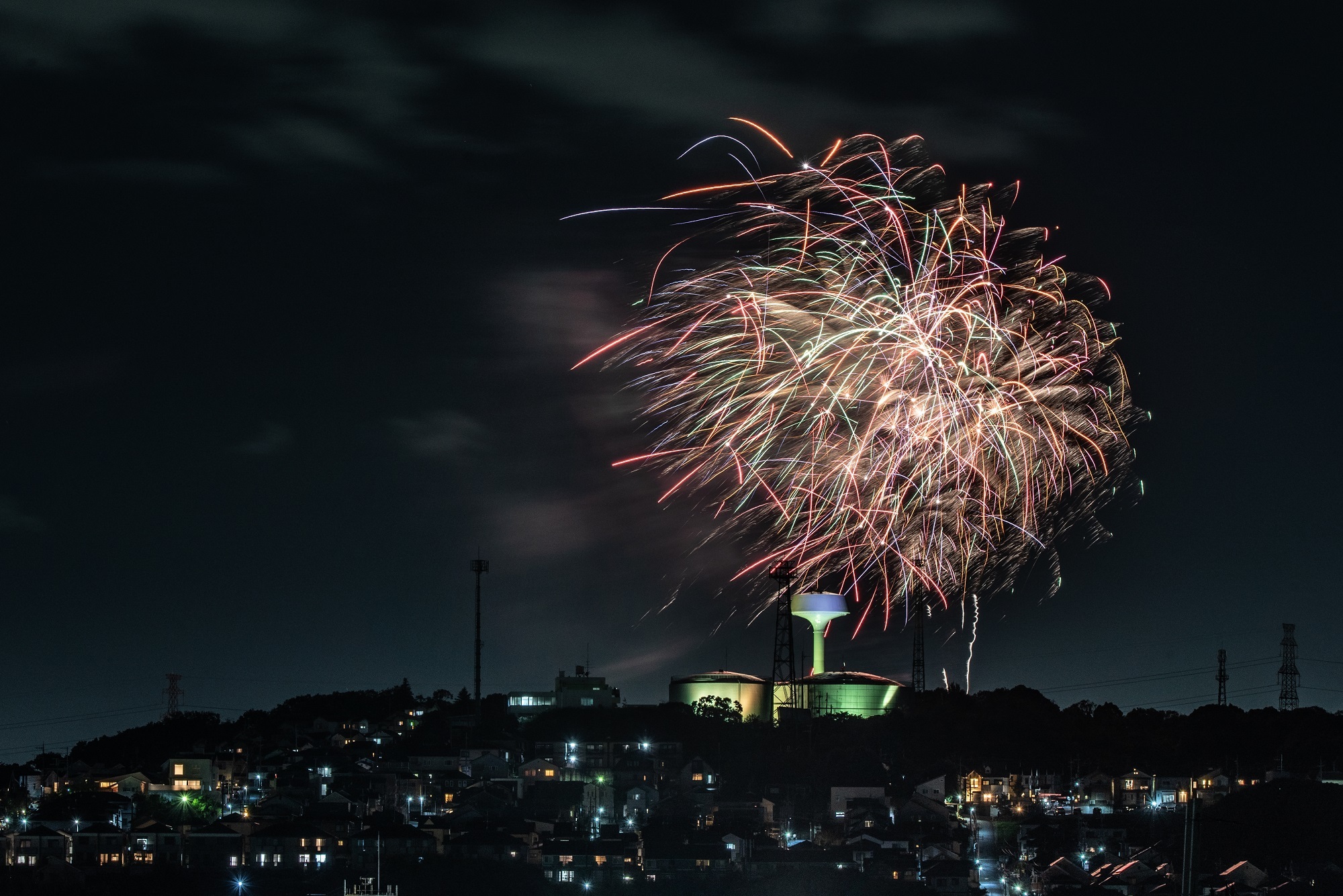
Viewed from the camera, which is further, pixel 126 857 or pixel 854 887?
pixel 126 857

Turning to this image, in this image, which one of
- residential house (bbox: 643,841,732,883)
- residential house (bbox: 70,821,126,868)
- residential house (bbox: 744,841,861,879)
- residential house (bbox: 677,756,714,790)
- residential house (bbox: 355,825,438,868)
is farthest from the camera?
residential house (bbox: 677,756,714,790)

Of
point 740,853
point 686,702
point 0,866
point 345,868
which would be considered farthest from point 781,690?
point 0,866

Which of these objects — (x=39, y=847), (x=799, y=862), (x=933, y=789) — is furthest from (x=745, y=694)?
(x=39, y=847)

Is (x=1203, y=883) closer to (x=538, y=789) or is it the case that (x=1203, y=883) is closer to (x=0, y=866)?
(x=538, y=789)

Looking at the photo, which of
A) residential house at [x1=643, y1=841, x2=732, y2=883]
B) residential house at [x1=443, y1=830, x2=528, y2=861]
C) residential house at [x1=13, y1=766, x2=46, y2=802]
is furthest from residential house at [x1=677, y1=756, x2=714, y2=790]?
residential house at [x1=13, y1=766, x2=46, y2=802]

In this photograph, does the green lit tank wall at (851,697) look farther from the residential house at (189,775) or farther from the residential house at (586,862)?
the residential house at (189,775)

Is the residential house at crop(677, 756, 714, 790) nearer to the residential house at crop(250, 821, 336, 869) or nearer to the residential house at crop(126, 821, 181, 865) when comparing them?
the residential house at crop(250, 821, 336, 869)
